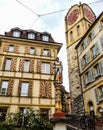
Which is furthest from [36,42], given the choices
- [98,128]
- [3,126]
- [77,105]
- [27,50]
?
[98,128]

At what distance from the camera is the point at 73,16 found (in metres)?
32.2

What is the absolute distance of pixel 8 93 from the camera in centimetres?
1778

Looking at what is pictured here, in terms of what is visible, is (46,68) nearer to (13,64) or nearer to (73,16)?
(13,64)

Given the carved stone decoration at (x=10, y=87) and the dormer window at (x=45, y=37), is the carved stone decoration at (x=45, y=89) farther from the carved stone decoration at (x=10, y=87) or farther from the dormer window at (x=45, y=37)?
the dormer window at (x=45, y=37)

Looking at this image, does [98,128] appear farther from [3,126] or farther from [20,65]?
[20,65]

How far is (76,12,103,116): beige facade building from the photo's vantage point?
1849cm

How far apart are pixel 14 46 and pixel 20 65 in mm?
2806

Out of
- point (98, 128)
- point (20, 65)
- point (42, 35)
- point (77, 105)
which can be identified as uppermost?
point (42, 35)

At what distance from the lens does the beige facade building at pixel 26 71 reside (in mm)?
17719

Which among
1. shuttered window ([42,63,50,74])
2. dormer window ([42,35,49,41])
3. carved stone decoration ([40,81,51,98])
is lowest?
carved stone decoration ([40,81,51,98])

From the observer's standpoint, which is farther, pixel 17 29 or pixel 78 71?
pixel 78 71

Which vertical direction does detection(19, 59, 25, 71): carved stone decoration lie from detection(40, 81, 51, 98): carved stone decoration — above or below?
above

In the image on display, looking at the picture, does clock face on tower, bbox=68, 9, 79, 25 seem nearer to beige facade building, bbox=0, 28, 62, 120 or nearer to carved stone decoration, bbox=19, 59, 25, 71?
beige facade building, bbox=0, 28, 62, 120

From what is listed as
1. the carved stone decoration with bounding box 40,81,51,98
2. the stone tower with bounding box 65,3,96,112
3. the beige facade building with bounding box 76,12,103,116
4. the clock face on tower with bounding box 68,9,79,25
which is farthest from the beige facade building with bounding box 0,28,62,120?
the clock face on tower with bounding box 68,9,79,25
